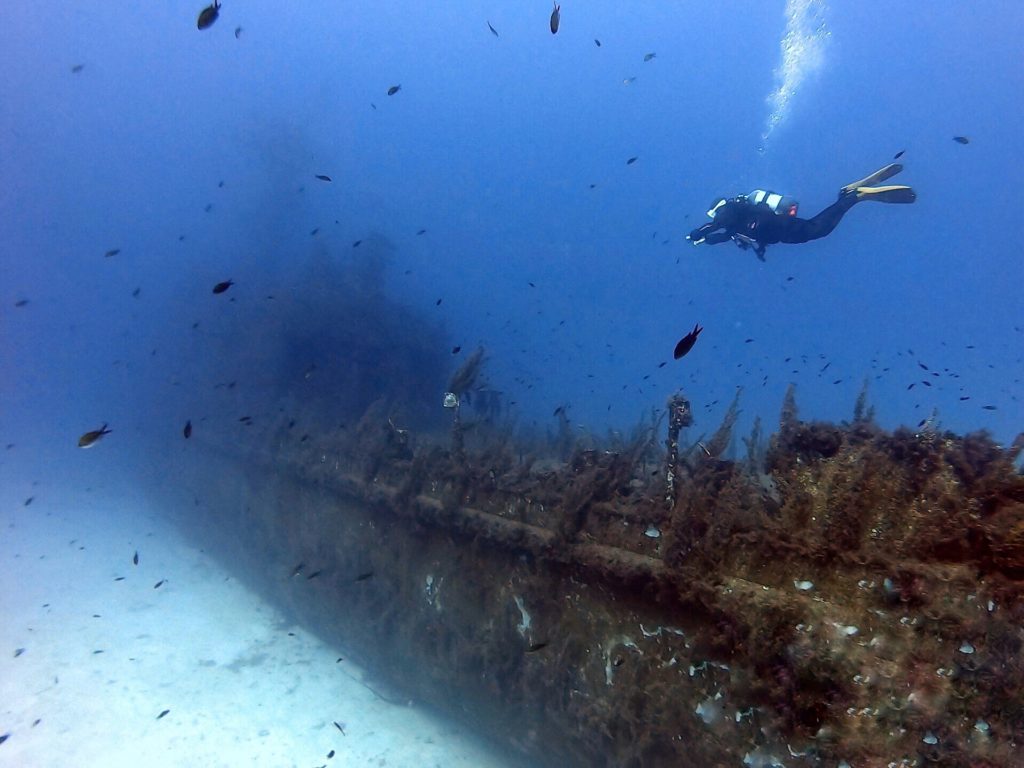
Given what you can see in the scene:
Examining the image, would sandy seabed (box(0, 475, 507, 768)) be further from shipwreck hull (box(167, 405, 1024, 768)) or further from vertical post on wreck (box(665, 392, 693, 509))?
vertical post on wreck (box(665, 392, 693, 509))

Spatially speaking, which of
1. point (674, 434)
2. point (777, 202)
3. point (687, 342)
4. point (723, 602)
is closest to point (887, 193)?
point (777, 202)

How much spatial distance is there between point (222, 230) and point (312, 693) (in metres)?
80.2

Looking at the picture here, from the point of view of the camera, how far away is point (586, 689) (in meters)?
5.09

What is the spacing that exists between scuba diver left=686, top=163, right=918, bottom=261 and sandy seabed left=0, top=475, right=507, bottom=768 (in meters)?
11.5

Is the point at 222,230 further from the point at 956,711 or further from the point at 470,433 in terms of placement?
the point at 956,711

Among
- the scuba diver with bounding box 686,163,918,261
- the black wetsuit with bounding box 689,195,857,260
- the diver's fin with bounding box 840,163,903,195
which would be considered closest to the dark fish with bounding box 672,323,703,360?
the scuba diver with bounding box 686,163,918,261

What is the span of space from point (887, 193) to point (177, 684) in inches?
704

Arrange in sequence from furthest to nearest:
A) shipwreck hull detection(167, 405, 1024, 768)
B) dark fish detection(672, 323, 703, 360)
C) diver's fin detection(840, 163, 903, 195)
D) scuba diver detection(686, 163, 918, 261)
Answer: diver's fin detection(840, 163, 903, 195)
scuba diver detection(686, 163, 918, 261)
dark fish detection(672, 323, 703, 360)
shipwreck hull detection(167, 405, 1024, 768)

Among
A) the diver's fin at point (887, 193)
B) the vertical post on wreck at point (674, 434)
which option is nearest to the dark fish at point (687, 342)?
the vertical post on wreck at point (674, 434)

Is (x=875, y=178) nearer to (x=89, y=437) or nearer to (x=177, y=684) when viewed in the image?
(x=89, y=437)

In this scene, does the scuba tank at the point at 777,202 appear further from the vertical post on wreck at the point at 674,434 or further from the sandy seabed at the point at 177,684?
the sandy seabed at the point at 177,684

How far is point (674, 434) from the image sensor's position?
5.32m

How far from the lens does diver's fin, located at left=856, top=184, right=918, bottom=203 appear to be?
36.0ft

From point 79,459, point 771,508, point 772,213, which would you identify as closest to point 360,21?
point 79,459
